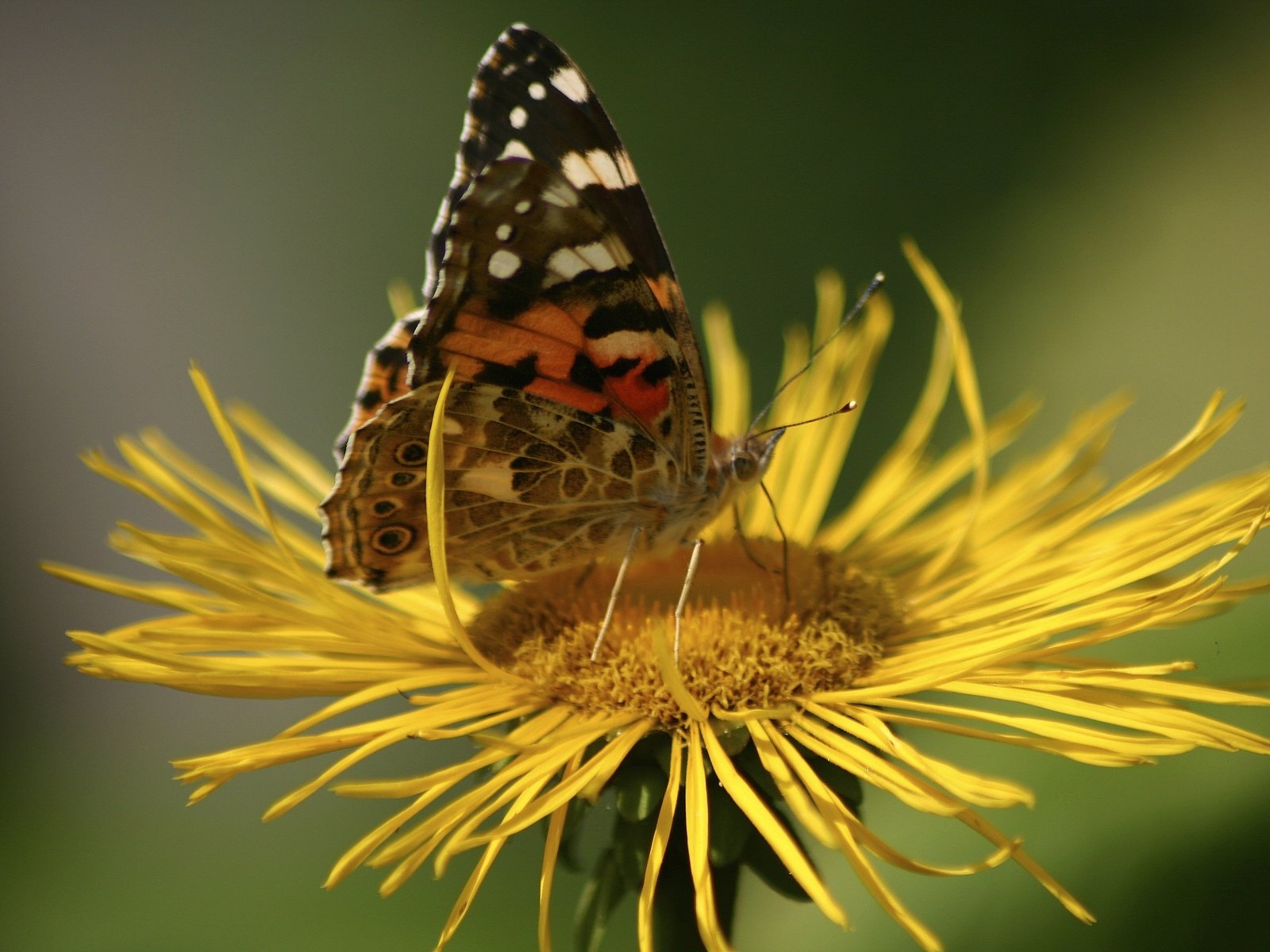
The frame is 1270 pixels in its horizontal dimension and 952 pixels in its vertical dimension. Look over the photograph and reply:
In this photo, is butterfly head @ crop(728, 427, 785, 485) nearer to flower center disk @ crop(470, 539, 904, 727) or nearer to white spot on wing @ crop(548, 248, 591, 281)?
A: flower center disk @ crop(470, 539, 904, 727)

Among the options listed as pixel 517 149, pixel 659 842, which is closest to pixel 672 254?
pixel 517 149

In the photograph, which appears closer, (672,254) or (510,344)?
(510,344)

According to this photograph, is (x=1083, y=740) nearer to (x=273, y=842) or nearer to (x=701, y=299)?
(x=273, y=842)

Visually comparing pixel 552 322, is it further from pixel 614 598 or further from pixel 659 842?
pixel 659 842

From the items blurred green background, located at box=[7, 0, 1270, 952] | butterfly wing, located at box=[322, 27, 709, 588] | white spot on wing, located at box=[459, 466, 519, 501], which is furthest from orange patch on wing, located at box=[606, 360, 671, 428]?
blurred green background, located at box=[7, 0, 1270, 952]

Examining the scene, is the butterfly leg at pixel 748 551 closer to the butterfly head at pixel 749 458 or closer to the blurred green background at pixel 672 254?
the butterfly head at pixel 749 458

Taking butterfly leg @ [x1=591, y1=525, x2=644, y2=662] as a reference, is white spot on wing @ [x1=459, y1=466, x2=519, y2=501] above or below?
above
